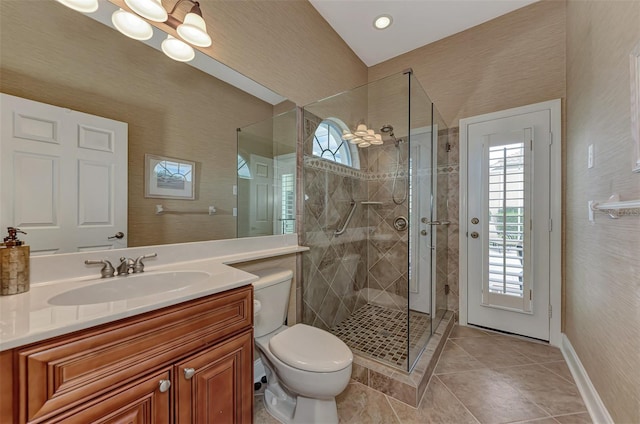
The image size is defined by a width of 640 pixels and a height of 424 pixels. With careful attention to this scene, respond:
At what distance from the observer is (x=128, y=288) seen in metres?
1.02

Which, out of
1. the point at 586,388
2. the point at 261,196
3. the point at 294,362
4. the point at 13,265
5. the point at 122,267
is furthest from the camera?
the point at 261,196

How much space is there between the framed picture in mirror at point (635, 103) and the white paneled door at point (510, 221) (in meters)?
1.26

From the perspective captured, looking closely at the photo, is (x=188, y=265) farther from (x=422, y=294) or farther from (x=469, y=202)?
(x=469, y=202)

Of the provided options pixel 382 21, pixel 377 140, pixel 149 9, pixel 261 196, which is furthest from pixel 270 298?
pixel 382 21

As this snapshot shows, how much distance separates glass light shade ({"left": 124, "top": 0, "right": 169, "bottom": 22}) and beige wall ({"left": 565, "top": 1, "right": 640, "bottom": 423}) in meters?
1.93

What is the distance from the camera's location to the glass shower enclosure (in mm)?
2021

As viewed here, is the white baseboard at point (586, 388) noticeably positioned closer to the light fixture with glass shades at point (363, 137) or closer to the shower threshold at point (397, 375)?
the shower threshold at point (397, 375)

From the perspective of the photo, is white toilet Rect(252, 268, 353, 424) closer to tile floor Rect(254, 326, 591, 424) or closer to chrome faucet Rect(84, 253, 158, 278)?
tile floor Rect(254, 326, 591, 424)

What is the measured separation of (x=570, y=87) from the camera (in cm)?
188

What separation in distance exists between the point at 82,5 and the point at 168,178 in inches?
28.7

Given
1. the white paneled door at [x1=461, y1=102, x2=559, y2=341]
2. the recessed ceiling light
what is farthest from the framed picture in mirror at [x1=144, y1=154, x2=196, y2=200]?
the white paneled door at [x1=461, y1=102, x2=559, y2=341]

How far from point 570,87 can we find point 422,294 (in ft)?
6.34

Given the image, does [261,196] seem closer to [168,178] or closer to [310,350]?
[168,178]

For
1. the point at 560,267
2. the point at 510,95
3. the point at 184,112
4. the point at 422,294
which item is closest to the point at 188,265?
the point at 184,112
